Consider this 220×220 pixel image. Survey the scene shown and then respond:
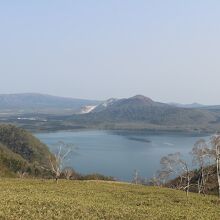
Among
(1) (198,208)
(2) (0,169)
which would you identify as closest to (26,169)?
(2) (0,169)

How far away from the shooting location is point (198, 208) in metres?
36.6

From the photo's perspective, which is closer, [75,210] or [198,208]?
[75,210]

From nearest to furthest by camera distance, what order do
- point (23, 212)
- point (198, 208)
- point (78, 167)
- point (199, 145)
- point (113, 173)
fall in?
point (23, 212) < point (198, 208) < point (199, 145) < point (113, 173) < point (78, 167)

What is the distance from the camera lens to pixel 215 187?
96.9 meters

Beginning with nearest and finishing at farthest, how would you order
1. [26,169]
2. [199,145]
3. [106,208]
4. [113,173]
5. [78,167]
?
[106,208]
[199,145]
[26,169]
[113,173]
[78,167]

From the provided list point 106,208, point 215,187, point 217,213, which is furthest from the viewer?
point 215,187

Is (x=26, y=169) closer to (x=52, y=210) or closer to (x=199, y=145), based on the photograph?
(x=199, y=145)

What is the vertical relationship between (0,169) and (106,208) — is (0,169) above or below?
below

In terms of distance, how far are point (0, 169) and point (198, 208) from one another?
112 m

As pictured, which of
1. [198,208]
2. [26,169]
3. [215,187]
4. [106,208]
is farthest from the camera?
[26,169]

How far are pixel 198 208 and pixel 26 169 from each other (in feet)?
424

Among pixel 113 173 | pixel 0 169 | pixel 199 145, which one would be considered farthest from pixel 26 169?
pixel 199 145

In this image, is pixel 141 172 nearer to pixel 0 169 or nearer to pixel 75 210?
pixel 0 169

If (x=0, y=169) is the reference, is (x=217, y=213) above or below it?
above
